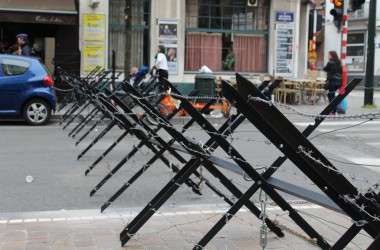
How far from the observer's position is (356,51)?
41.2 m

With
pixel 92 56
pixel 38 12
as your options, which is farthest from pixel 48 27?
pixel 38 12

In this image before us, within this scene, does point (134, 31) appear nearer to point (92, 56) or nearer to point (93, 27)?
point (93, 27)

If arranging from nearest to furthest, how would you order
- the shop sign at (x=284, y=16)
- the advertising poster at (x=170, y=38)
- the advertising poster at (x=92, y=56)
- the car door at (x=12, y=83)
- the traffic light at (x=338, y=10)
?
the car door at (x=12, y=83)
the traffic light at (x=338, y=10)
the advertising poster at (x=92, y=56)
the advertising poster at (x=170, y=38)
the shop sign at (x=284, y=16)

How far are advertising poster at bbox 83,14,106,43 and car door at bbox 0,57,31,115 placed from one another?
247 inches

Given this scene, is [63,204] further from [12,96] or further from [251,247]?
[12,96]

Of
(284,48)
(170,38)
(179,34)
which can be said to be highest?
(179,34)

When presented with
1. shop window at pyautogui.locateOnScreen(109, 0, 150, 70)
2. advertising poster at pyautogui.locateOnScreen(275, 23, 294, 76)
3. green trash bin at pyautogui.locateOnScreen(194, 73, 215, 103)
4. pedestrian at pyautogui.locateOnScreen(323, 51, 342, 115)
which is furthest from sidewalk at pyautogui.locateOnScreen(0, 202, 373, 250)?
advertising poster at pyautogui.locateOnScreen(275, 23, 294, 76)

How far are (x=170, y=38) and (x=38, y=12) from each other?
4.83 m

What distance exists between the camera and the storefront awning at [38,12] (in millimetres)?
18047

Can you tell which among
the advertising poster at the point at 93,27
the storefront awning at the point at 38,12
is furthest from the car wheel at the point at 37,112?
the advertising poster at the point at 93,27

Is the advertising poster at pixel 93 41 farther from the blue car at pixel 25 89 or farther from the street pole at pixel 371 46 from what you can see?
the street pole at pixel 371 46

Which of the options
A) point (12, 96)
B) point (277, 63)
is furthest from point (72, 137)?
point (277, 63)

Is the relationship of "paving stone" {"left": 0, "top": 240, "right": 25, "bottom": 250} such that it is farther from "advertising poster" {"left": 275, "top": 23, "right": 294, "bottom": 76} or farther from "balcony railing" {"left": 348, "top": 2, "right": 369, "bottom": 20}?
"balcony railing" {"left": 348, "top": 2, "right": 369, "bottom": 20}

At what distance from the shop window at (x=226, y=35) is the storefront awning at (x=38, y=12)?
469cm
